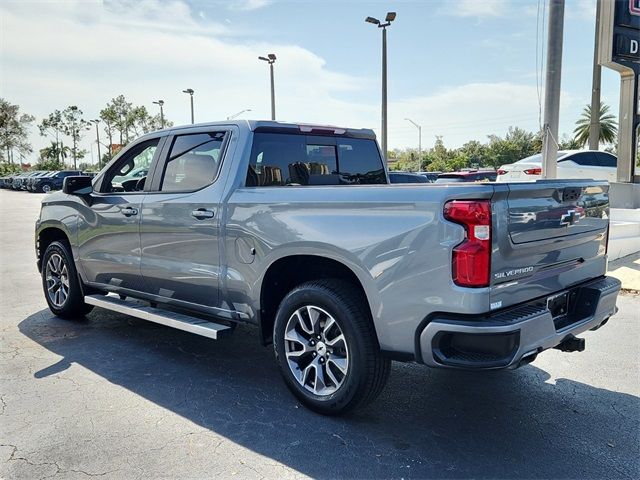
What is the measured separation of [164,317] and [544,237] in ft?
9.52

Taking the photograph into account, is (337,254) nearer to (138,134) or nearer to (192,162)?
(192,162)

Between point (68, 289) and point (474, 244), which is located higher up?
point (474, 244)

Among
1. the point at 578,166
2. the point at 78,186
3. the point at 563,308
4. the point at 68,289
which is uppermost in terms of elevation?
the point at 578,166

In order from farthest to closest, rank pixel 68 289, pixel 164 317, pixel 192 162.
→ pixel 68 289
pixel 192 162
pixel 164 317

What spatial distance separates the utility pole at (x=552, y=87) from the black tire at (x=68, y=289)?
25.0ft

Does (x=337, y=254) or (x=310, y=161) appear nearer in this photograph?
(x=337, y=254)

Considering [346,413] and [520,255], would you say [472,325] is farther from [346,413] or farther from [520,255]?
[346,413]

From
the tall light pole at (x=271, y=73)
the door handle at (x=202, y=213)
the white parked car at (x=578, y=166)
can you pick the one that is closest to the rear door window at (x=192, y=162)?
the door handle at (x=202, y=213)

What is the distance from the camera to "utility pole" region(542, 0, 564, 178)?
8.68 metres

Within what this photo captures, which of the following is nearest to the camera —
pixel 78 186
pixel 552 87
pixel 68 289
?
pixel 78 186

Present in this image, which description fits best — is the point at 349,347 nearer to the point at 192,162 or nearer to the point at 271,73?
the point at 192,162

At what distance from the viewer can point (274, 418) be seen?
3480mm

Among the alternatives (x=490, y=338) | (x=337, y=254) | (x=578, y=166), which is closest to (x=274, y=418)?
(x=337, y=254)

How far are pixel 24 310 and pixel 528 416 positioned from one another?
5.51m
